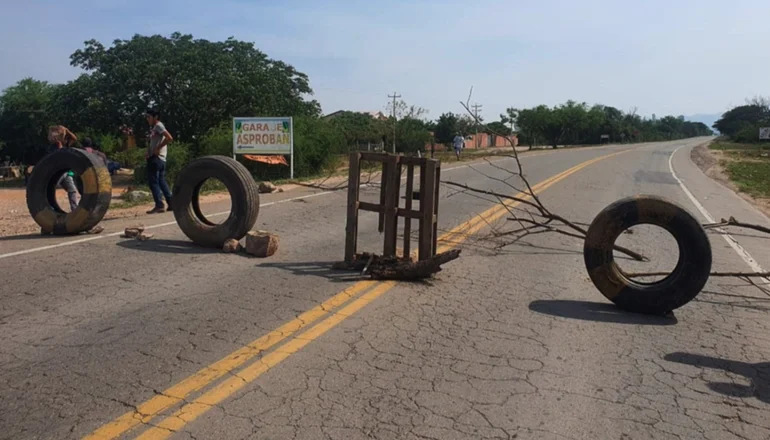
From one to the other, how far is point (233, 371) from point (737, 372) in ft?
11.8

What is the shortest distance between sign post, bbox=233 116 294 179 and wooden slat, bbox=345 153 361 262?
14896mm

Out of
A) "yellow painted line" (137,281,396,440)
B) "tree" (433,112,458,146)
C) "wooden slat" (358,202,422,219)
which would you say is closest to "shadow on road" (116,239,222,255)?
"wooden slat" (358,202,422,219)

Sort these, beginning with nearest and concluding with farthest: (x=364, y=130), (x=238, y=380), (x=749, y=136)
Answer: (x=238, y=380) → (x=364, y=130) → (x=749, y=136)

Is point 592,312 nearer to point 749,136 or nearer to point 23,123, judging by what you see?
point 23,123

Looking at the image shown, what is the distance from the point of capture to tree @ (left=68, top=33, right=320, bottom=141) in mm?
32938

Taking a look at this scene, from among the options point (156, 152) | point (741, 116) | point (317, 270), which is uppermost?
point (741, 116)

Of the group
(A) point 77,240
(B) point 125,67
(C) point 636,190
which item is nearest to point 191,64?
(B) point 125,67

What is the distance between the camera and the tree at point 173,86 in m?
32.9

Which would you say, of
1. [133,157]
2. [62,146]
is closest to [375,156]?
[62,146]

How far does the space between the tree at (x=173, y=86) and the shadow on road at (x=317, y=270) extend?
27075mm

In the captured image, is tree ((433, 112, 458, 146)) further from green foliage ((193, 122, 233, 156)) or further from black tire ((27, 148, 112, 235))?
black tire ((27, 148, 112, 235))

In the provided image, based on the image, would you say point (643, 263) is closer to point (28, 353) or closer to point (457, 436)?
point (457, 436)

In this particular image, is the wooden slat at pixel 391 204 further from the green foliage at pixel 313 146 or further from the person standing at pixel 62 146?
the green foliage at pixel 313 146

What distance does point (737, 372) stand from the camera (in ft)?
15.1
